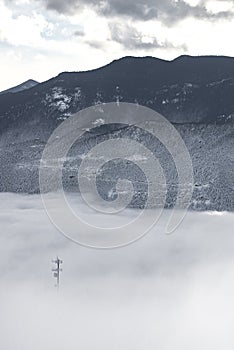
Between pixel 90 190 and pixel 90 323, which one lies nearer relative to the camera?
pixel 90 323

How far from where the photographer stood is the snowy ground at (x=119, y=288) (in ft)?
294

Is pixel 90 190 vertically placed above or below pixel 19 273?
above

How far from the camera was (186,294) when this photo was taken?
112688 millimetres

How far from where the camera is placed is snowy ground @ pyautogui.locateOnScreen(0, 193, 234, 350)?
89750 millimetres

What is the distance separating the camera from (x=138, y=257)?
132750 mm

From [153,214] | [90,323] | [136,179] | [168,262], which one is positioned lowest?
[90,323]

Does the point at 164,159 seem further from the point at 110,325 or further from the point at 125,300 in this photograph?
the point at 110,325

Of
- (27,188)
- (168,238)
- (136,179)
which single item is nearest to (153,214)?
(168,238)

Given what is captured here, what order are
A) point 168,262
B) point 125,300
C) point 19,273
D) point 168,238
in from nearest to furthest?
1. point 125,300
2. point 19,273
3. point 168,262
4. point 168,238

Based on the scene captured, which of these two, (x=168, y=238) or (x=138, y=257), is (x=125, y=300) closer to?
(x=138, y=257)

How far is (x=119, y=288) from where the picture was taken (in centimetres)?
11238

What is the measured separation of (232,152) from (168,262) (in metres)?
85.5

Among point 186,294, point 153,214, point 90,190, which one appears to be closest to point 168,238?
point 153,214

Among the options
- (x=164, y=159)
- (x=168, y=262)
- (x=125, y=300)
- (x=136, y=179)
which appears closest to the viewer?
(x=125, y=300)
